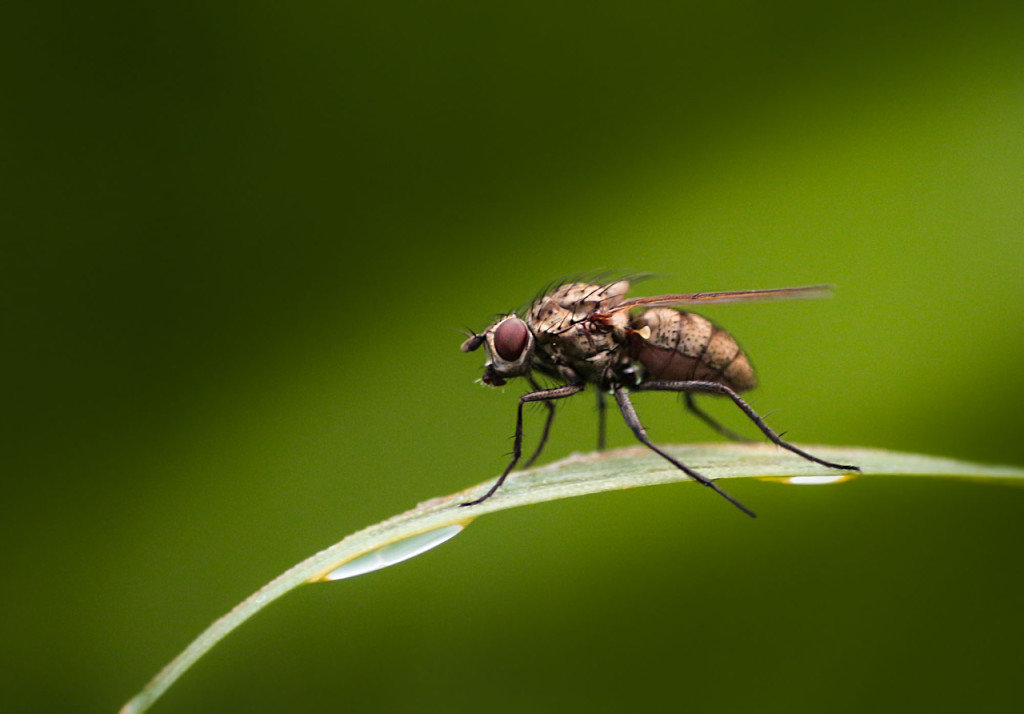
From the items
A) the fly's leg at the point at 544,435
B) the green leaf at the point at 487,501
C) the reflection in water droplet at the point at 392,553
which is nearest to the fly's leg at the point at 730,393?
the green leaf at the point at 487,501

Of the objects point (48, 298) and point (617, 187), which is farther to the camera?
point (617, 187)

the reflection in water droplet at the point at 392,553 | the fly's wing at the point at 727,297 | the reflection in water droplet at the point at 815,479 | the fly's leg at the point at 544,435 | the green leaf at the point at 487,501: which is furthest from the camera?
the fly's leg at the point at 544,435

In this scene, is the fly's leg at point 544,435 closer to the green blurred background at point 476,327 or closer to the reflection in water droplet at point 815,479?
the green blurred background at point 476,327

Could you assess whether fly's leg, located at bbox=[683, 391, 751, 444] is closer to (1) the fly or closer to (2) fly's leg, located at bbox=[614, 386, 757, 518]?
(1) the fly

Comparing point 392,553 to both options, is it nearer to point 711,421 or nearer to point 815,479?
point 815,479

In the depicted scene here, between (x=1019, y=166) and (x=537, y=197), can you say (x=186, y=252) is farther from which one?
(x=1019, y=166)

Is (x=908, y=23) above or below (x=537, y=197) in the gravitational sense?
above

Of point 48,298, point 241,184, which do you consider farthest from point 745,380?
point 48,298
